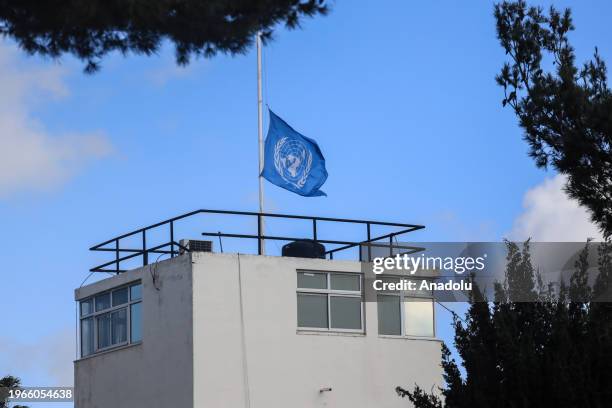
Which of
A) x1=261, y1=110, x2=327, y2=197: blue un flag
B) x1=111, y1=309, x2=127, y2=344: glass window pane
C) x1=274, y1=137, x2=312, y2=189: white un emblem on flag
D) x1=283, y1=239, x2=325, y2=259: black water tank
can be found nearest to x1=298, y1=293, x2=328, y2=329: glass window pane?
x1=283, y1=239, x2=325, y2=259: black water tank

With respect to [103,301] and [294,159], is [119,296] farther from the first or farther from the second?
[294,159]

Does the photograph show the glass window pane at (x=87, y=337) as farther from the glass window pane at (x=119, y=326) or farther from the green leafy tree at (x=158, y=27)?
the green leafy tree at (x=158, y=27)

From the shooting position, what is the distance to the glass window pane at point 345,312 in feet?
104

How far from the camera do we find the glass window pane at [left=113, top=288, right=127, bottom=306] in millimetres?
32188

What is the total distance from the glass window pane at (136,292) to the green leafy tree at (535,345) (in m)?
9.04

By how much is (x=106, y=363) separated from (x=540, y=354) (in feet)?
41.7

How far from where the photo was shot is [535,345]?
23.9 metres

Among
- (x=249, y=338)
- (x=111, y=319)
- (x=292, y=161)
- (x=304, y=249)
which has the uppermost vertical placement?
(x=292, y=161)

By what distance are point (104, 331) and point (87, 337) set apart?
0.90m

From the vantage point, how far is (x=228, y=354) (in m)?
29.9

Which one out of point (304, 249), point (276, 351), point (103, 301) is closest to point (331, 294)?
point (304, 249)

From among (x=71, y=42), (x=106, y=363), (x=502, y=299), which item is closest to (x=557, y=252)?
(x=502, y=299)

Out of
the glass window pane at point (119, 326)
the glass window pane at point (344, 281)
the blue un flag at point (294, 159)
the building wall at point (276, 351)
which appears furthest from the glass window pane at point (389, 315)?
the glass window pane at point (119, 326)

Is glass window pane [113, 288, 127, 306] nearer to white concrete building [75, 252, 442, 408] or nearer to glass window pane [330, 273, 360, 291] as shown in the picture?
white concrete building [75, 252, 442, 408]
